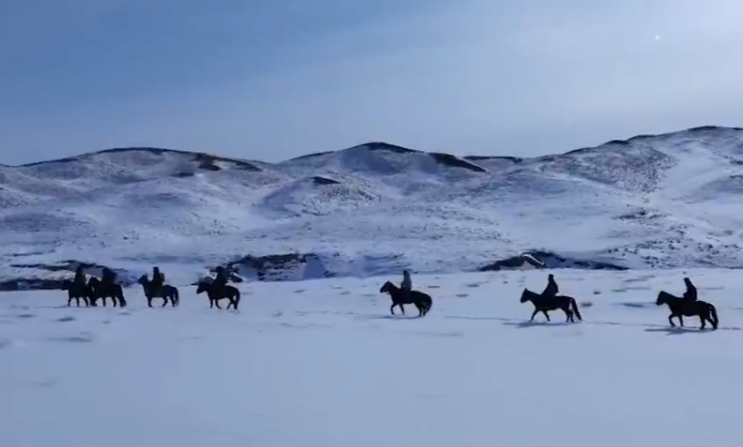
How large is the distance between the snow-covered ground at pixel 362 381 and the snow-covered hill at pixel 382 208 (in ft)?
101

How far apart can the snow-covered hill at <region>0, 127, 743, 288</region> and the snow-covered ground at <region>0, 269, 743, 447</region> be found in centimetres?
3069

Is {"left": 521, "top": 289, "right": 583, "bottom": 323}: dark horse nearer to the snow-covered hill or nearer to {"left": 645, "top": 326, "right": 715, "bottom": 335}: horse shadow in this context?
{"left": 645, "top": 326, "right": 715, "bottom": 335}: horse shadow

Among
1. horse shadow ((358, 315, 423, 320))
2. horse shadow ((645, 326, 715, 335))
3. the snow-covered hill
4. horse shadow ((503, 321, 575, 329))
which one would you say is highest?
the snow-covered hill

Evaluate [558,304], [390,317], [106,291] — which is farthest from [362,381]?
[106,291]

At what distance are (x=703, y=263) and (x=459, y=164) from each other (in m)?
55.1

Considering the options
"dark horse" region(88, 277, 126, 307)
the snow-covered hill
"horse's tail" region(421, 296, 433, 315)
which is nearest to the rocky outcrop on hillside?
the snow-covered hill

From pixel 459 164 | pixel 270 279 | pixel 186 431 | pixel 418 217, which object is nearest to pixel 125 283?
pixel 270 279

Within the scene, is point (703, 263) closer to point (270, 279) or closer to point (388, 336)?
point (270, 279)

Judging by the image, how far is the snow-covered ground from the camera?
873cm

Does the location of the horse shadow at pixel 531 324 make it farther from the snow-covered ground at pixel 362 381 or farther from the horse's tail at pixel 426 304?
the horse's tail at pixel 426 304

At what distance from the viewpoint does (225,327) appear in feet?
66.5

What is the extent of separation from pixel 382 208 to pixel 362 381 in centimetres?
6423

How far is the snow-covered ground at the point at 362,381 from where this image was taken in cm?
873

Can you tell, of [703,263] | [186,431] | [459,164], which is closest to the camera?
[186,431]
